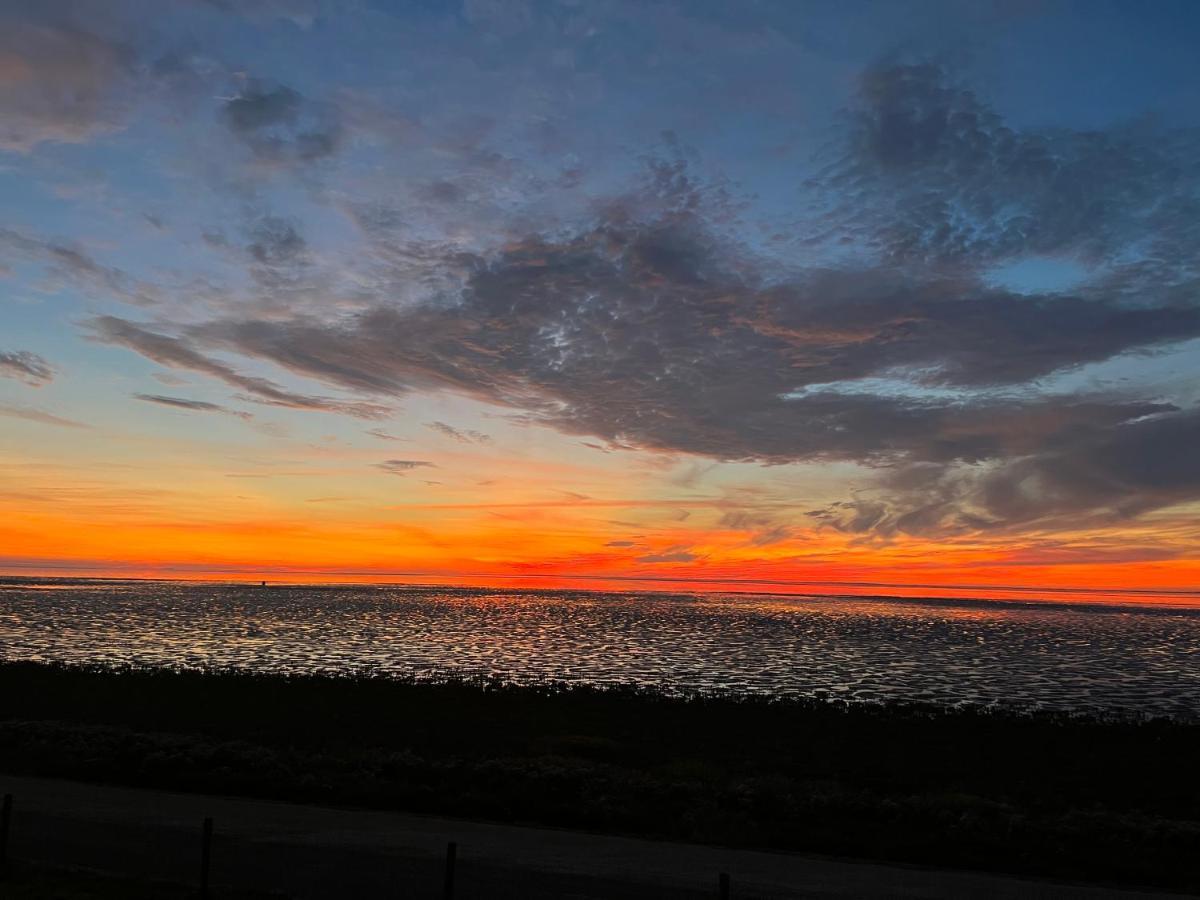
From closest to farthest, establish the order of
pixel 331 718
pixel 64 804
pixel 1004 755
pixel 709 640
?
pixel 64 804 < pixel 1004 755 < pixel 331 718 < pixel 709 640

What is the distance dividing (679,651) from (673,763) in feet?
137

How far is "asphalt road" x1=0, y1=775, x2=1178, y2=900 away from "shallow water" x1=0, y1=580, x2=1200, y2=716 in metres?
27.9

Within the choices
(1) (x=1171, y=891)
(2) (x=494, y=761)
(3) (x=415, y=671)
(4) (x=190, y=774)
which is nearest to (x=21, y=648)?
(3) (x=415, y=671)

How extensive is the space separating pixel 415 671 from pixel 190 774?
96.1ft

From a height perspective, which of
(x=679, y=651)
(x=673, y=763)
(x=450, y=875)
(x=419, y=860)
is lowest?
(x=679, y=651)

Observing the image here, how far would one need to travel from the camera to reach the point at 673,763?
87.1 ft

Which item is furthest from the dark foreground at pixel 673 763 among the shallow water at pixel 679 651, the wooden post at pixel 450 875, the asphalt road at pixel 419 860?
the shallow water at pixel 679 651

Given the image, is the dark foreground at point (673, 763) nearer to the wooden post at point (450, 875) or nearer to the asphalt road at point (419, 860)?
the asphalt road at point (419, 860)

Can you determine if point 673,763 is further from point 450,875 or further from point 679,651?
point 679,651

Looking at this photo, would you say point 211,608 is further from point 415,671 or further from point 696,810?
point 696,810

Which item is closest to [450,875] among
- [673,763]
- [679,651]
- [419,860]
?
[419,860]

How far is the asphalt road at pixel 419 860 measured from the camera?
15.1m

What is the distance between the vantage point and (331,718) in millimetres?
34219

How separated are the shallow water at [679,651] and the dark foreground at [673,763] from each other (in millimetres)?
9933
